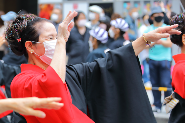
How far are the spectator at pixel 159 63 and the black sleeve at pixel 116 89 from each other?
2.57 metres

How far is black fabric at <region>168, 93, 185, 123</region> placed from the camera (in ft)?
6.54

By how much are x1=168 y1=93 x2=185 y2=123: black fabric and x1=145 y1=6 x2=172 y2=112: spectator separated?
2091mm

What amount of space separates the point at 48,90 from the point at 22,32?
64cm

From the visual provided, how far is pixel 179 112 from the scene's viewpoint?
→ 6.76ft

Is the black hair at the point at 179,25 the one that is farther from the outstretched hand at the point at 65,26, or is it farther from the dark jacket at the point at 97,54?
the dark jacket at the point at 97,54

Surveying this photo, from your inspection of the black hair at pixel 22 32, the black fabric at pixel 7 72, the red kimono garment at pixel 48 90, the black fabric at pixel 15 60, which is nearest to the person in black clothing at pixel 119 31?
the black fabric at pixel 15 60

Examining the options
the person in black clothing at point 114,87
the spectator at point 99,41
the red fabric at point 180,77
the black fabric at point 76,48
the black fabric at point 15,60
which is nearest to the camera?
the person in black clothing at point 114,87

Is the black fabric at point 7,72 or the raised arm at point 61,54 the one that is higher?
the raised arm at point 61,54

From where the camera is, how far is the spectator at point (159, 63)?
417 centimetres

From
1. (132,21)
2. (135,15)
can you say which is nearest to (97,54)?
(132,21)

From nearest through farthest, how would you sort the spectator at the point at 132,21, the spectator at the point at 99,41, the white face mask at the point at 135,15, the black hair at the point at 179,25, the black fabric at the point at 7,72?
1. the black hair at the point at 179,25
2. the black fabric at the point at 7,72
3. the spectator at the point at 99,41
4. the spectator at the point at 132,21
5. the white face mask at the point at 135,15

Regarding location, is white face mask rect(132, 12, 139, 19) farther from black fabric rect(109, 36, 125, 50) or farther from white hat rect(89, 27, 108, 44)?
A: white hat rect(89, 27, 108, 44)

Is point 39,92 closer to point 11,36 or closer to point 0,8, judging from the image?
point 11,36

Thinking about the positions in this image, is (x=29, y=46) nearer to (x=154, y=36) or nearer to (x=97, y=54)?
(x=154, y=36)
